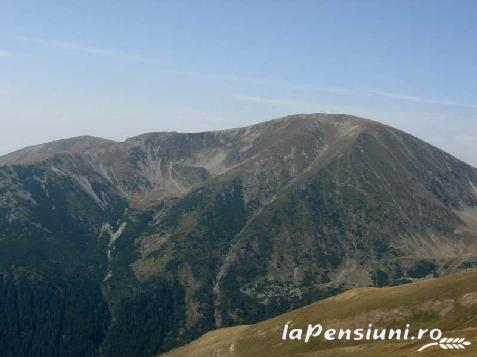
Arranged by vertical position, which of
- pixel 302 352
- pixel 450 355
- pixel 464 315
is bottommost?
pixel 302 352

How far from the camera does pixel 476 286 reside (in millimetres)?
195125

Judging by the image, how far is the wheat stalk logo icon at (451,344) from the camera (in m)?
123

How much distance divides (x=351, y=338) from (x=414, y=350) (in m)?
62.7

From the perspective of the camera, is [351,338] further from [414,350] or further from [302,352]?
[414,350]

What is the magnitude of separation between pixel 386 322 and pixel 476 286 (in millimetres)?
37792

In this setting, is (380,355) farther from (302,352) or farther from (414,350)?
(302,352)

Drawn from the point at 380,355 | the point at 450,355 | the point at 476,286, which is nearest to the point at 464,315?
the point at 476,286

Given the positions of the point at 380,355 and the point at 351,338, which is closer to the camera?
the point at 380,355

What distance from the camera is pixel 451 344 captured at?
126500mm

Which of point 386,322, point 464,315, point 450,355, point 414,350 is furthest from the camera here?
point 386,322

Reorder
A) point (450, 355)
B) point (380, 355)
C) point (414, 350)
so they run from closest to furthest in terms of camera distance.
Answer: point (450, 355) → point (414, 350) → point (380, 355)

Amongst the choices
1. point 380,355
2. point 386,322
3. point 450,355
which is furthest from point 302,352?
point 450,355

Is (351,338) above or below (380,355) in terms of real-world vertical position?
below

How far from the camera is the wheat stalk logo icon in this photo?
402 feet
